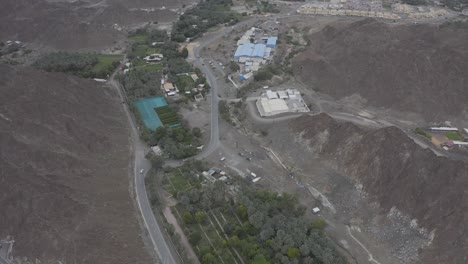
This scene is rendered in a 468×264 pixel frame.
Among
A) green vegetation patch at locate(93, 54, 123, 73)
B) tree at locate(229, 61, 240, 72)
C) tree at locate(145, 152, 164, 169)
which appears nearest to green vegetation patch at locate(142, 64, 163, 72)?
green vegetation patch at locate(93, 54, 123, 73)

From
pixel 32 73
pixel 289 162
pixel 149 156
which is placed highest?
pixel 32 73


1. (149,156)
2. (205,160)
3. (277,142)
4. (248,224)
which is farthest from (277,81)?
(248,224)

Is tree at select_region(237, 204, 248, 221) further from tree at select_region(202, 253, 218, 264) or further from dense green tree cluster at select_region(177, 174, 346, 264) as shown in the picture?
tree at select_region(202, 253, 218, 264)

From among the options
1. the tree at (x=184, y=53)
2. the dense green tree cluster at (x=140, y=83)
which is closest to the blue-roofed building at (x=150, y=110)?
the dense green tree cluster at (x=140, y=83)

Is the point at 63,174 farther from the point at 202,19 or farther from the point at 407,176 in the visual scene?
the point at 202,19

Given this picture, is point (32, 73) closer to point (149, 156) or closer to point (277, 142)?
point (149, 156)

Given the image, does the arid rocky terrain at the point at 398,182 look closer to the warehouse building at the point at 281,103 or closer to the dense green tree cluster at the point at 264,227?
the dense green tree cluster at the point at 264,227
